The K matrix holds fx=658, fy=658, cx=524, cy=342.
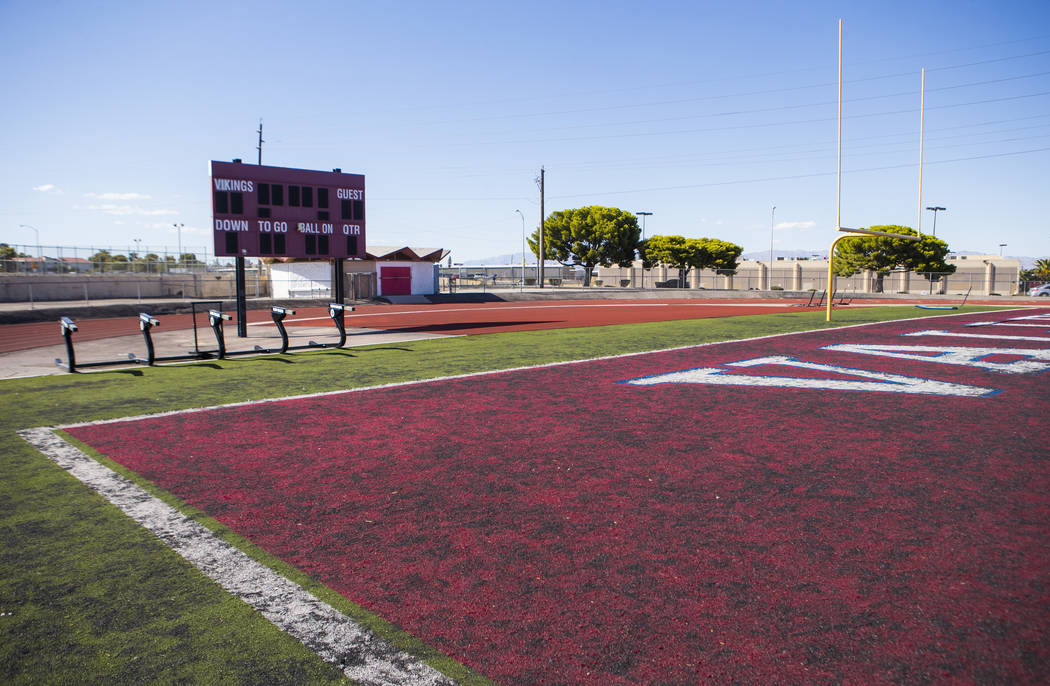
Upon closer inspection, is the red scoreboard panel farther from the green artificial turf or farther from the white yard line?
the white yard line

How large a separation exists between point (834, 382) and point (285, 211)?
14938mm

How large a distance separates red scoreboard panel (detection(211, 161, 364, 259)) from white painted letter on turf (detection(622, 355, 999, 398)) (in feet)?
40.8

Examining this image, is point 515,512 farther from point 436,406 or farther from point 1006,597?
point 436,406

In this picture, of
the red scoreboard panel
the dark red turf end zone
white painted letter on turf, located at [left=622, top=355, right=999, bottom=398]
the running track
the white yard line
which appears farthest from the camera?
the running track

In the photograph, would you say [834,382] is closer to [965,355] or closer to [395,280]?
[965,355]

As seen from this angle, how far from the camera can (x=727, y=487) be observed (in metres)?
4.96

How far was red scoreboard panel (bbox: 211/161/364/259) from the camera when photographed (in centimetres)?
1747

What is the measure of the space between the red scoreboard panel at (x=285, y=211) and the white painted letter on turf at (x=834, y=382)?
12.4 metres

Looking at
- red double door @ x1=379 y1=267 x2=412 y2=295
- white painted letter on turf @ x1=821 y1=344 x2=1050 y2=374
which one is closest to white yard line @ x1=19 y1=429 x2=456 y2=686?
white painted letter on turf @ x1=821 y1=344 x2=1050 y2=374

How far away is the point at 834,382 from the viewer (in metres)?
9.50

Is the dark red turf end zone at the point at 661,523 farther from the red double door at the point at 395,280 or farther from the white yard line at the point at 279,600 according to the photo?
the red double door at the point at 395,280

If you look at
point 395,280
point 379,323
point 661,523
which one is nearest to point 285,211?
point 379,323

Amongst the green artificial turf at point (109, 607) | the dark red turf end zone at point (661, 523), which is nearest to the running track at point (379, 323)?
the dark red turf end zone at point (661, 523)

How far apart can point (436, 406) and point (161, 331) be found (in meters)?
→ 16.2
